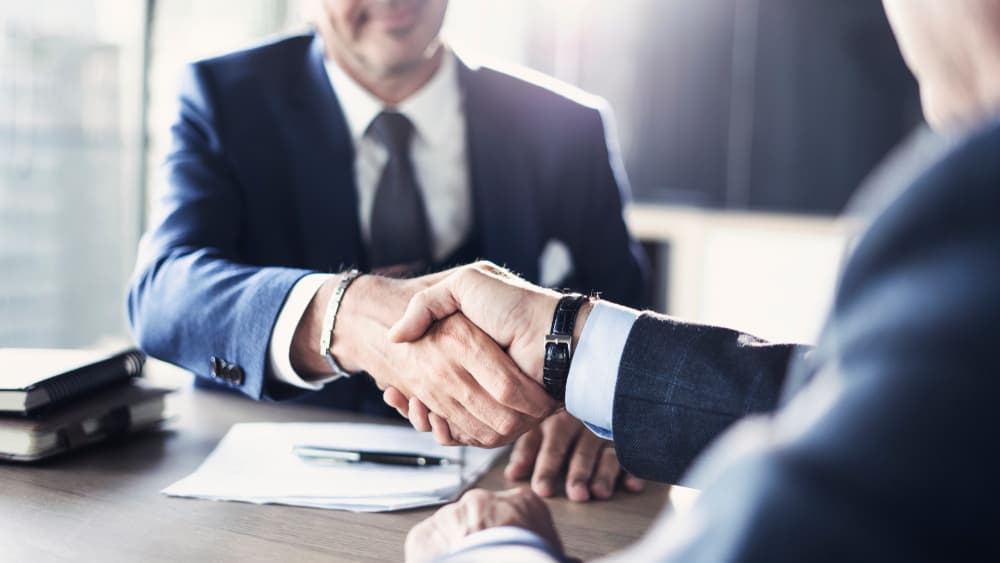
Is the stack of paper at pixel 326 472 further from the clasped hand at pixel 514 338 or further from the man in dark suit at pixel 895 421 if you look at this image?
the man in dark suit at pixel 895 421

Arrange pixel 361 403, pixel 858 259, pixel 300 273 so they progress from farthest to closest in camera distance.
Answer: pixel 361 403
pixel 300 273
pixel 858 259

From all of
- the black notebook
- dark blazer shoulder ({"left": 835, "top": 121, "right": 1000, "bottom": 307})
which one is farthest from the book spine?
dark blazer shoulder ({"left": 835, "top": 121, "right": 1000, "bottom": 307})

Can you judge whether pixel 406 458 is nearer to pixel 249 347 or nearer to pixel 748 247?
pixel 249 347

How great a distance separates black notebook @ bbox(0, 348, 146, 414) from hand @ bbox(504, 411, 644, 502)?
1.89 feet

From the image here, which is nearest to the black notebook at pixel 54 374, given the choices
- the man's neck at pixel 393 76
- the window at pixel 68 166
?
the man's neck at pixel 393 76

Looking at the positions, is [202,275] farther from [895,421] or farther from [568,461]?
[895,421]

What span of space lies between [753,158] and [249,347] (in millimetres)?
3188

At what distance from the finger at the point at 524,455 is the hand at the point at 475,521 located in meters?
0.27

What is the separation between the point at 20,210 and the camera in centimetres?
272

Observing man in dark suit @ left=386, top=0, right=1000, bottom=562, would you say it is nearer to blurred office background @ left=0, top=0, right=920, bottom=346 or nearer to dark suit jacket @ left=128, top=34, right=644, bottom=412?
dark suit jacket @ left=128, top=34, right=644, bottom=412

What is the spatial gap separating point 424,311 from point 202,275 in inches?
15.9

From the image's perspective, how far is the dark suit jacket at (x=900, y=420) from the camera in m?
0.41

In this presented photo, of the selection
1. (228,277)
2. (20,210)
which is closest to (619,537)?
(228,277)

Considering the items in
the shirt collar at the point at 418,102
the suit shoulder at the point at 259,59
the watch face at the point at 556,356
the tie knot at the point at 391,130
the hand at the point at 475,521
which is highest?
the suit shoulder at the point at 259,59
